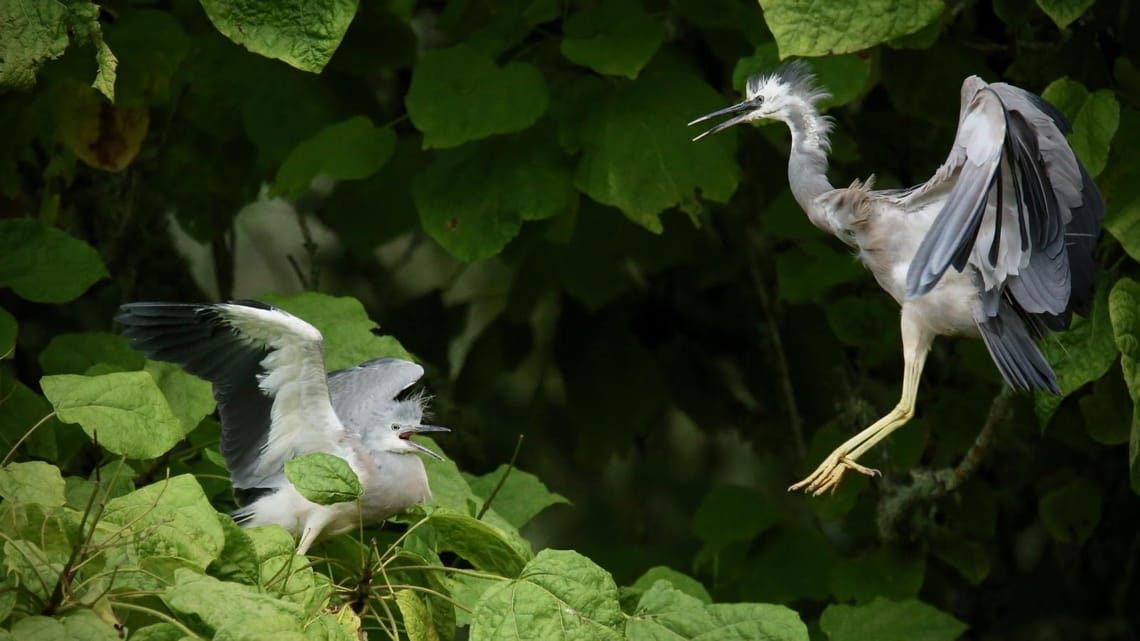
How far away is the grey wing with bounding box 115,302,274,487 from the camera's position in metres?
2.70

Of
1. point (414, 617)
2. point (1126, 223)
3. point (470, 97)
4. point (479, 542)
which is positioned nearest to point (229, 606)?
point (414, 617)

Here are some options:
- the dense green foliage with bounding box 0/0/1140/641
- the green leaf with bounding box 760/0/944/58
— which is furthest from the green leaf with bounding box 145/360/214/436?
the green leaf with bounding box 760/0/944/58

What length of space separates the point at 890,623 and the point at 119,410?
1.79m

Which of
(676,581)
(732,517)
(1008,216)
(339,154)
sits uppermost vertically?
(1008,216)

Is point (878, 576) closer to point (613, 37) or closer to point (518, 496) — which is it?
point (518, 496)

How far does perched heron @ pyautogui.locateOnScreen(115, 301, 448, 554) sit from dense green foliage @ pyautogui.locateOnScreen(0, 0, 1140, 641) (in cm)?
14

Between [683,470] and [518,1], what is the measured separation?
2380 mm

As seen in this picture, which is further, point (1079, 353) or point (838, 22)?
point (1079, 353)

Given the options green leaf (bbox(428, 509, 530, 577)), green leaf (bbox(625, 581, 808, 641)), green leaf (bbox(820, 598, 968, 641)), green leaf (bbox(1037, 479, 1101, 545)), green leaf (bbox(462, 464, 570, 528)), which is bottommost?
green leaf (bbox(1037, 479, 1101, 545))

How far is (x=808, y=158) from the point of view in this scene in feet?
7.44

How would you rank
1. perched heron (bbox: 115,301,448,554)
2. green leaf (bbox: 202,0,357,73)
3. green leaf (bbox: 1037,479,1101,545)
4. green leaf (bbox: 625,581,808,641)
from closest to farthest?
green leaf (bbox: 625,581,808,641)
green leaf (bbox: 202,0,357,73)
perched heron (bbox: 115,301,448,554)
green leaf (bbox: 1037,479,1101,545)

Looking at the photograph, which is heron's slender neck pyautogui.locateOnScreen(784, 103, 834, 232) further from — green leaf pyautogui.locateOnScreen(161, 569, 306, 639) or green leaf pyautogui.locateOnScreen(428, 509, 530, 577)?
green leaf pyautogui.locateOnScreen(161, 569, 306, 639)

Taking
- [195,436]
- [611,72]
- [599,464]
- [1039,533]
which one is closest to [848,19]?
[611,72]

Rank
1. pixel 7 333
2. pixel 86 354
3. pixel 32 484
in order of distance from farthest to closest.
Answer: pixel 86 354
pixel 7 333
pixel 32 484
